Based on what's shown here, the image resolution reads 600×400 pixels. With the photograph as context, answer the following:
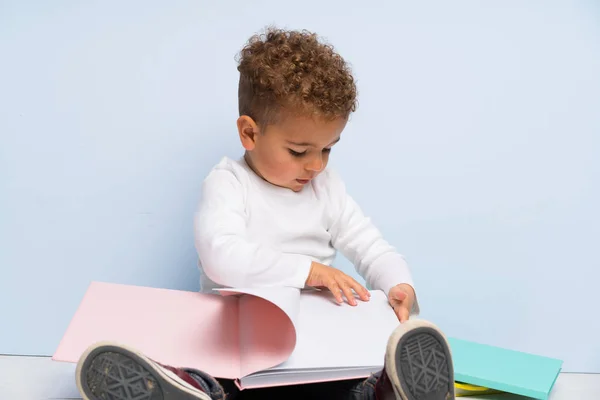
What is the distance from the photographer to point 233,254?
1384mm

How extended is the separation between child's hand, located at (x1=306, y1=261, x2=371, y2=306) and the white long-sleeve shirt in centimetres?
1

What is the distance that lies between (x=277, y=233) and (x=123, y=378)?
50cm

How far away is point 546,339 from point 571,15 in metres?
0.91

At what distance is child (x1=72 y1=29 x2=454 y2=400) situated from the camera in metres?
Answer: 1.39

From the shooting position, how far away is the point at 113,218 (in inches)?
74.3

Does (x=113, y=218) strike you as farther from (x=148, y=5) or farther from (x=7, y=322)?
(x=148, y=5)

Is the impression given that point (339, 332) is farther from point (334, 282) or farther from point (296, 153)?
point (296, 153)

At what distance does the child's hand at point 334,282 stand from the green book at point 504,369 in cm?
22

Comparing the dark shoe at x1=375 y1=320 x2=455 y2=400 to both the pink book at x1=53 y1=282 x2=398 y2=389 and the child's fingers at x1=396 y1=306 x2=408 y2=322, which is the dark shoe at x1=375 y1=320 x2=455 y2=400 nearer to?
the pink book at x1=53 y1=282 x2=398 y2=389

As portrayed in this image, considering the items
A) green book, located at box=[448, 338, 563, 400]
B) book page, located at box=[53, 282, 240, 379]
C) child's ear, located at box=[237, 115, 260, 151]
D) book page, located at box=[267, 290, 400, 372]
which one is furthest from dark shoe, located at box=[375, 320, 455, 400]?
child's ear, located at box=[237, 115, 260, 151]

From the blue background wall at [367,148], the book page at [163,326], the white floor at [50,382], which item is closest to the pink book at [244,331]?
the book page at [163,326]

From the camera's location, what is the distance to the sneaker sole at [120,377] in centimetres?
111

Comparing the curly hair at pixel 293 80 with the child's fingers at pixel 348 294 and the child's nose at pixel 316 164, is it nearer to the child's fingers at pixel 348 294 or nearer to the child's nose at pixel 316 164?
the child's nose at pixel 316 164

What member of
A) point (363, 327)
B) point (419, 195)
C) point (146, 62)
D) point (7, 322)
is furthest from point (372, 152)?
point (7, 322)
